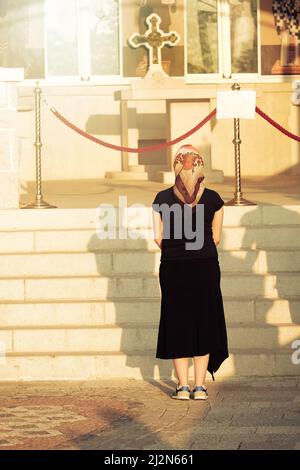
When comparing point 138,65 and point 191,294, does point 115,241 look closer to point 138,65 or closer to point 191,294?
point 191,294

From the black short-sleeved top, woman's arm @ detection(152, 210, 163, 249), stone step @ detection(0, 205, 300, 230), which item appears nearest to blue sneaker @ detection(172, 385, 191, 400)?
the black short-sleeved top

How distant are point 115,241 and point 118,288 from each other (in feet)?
2.46

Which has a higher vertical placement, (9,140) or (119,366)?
(9,140)

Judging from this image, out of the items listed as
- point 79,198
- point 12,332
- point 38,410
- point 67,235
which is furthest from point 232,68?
point 38,410

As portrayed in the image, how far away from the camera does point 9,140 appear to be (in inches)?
531

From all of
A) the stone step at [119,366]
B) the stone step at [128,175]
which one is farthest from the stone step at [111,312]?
the stone step at [128,175]

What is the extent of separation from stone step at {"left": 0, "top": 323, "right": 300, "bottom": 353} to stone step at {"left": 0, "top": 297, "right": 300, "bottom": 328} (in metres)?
0.23

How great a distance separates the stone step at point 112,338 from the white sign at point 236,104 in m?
2.93

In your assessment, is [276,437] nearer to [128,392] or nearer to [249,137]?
[128,392]

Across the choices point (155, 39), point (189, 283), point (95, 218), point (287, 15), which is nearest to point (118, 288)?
point (95, 218)

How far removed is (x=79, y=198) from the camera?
15211mm

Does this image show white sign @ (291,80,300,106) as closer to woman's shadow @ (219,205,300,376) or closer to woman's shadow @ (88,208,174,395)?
woman's shadow @ (219,205,300,376)

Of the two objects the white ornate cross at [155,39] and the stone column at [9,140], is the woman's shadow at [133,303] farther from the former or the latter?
the white ornate cross at [155,39]

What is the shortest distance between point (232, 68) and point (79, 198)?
5.98 metres
